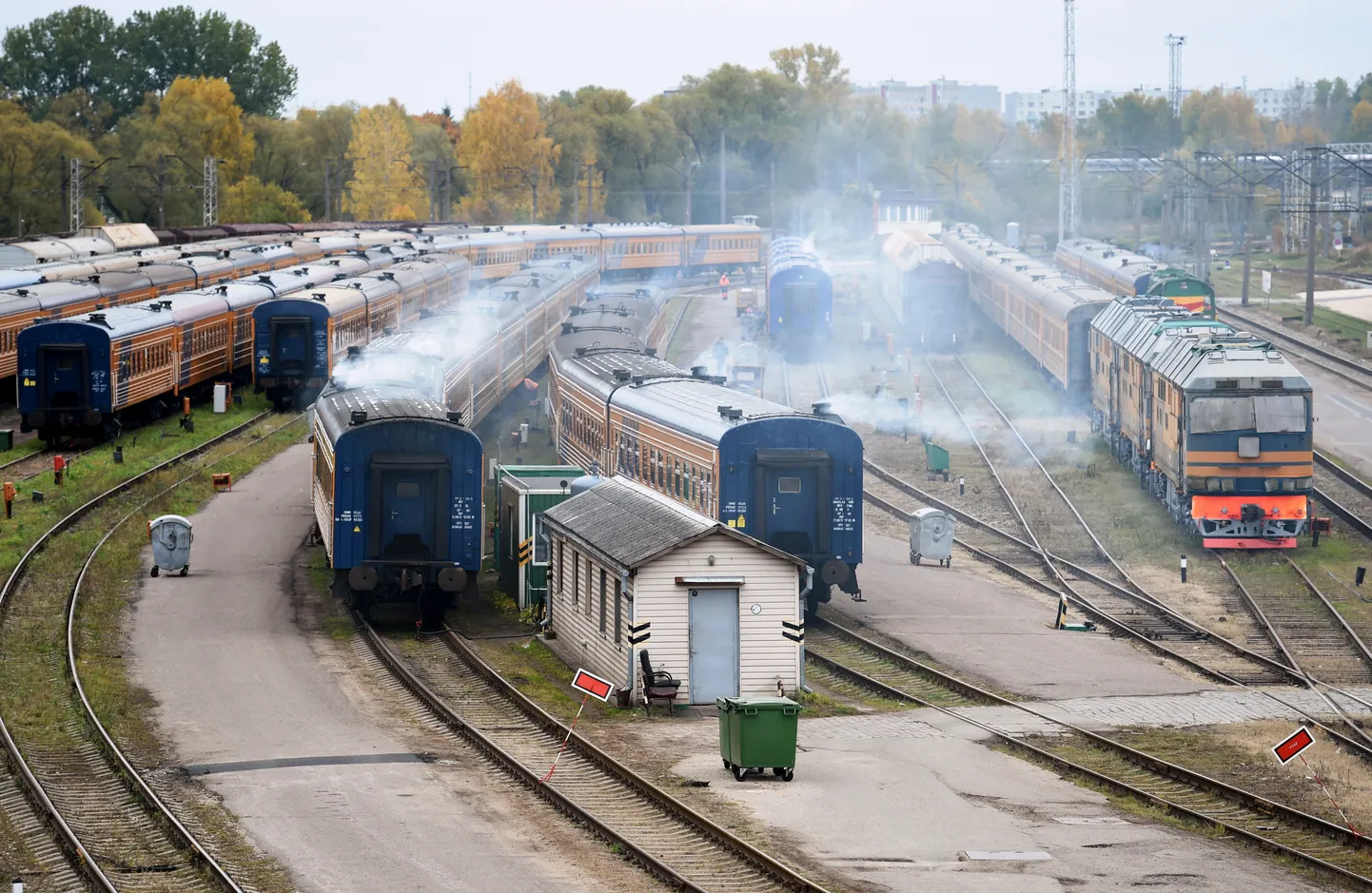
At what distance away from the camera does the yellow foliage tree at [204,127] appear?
117 m

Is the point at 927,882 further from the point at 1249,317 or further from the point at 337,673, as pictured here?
the point at 1249,317

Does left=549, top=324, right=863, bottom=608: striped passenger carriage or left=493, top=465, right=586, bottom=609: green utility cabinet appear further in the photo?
left=493, top=465, right=586, bottom=609: green utility cabinet

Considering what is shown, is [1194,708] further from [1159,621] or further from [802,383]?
[802,383]

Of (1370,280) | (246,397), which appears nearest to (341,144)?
(1370,280)

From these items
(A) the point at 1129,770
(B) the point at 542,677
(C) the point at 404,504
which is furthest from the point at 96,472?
(A) the point at 1129,770

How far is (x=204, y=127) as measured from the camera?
11875 centimetres

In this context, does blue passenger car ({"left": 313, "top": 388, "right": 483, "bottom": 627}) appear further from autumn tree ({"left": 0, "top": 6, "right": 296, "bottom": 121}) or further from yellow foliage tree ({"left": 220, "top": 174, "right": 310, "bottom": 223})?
autumn tree ({"left": 0, "top": 6, "right": 296, "bottom": 121})

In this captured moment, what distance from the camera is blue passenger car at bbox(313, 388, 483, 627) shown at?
88.8 feet

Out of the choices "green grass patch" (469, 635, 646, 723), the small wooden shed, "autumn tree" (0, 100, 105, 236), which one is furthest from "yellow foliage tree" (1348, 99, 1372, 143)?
the small wooden shed

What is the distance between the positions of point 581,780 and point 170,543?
563 inches

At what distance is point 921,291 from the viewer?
69750mm

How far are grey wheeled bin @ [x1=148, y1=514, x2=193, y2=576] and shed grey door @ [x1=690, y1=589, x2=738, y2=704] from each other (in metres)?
11.9

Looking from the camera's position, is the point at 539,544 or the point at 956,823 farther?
the point at 539,544

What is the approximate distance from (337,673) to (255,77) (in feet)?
458
